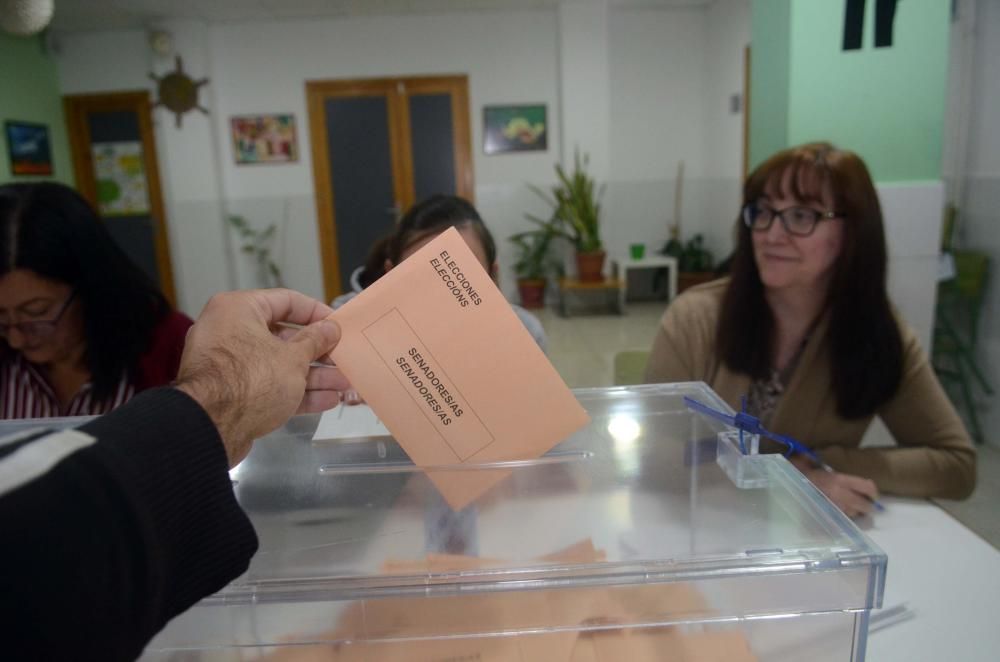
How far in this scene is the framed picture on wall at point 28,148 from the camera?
210 inches

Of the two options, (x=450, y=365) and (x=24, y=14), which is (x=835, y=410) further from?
(x=24, y=14)

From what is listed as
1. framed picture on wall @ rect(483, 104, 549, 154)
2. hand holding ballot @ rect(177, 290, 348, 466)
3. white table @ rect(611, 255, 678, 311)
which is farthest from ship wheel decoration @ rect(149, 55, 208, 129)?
hand holding ballot @ rect(177, 290, 348, 466)

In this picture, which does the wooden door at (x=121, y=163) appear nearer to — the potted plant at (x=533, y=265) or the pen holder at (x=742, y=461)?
the potted plant at (x=533, y=265)

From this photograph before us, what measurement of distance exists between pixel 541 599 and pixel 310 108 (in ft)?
20.6

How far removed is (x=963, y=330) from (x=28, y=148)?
6.87m

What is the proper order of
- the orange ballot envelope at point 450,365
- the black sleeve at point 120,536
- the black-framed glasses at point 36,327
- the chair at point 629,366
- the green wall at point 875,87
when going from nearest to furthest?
the black sleeve at point 120,536
the orange ballot envelope at point 450,365
the black-framed glasses at point 36,327
the chair at point 629,366
the green wall at point 875,87

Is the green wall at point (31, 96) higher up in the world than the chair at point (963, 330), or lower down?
higher up

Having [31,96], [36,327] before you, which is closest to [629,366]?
[36,327]

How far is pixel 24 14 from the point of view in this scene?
144 centimetres

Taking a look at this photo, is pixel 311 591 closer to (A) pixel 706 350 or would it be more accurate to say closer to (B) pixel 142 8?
(A) pixel 706 350

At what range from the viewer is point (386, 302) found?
0.61m

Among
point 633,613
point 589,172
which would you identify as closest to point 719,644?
point 633,613

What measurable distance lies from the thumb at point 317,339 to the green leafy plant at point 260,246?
598 centimetres

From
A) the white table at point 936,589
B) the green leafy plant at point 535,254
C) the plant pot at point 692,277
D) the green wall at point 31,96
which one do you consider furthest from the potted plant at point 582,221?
the white table at point 936,589
